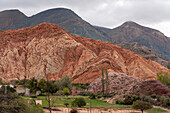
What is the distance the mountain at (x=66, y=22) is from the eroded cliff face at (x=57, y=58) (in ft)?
220

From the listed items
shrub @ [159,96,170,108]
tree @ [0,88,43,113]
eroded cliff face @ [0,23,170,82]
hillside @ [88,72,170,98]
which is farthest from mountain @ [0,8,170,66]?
tree @ [0,88,43,113]

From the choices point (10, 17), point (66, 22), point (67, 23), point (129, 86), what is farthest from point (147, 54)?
point (10, 17)

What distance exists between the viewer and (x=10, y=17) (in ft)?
588

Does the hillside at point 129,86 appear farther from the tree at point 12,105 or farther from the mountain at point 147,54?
the mountain at point 147,54

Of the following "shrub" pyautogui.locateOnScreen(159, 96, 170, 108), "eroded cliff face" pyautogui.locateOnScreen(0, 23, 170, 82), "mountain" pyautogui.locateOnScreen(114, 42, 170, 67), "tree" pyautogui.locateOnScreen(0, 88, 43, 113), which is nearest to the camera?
"tree" pyautogui.locateOnScreen(0, 88, 43, 113)

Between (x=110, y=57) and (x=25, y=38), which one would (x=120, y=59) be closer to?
(x=110, y=57)

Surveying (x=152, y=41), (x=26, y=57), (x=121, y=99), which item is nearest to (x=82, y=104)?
(x=121, y=99)

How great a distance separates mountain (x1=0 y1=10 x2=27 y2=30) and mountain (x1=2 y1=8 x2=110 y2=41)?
4584mm

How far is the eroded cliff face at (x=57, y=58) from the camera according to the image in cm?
6753

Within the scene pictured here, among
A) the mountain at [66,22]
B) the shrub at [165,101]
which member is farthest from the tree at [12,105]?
the mountain at [66,22]

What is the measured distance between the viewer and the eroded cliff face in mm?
67531

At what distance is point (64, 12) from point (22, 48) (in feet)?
368

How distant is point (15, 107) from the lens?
14.9 m

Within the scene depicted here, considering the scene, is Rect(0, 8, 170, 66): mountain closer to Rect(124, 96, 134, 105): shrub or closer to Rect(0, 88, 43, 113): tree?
Rect(124, 96, 134, 105): shrub
